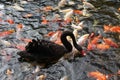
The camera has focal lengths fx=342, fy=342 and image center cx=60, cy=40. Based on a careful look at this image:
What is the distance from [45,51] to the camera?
944 cm

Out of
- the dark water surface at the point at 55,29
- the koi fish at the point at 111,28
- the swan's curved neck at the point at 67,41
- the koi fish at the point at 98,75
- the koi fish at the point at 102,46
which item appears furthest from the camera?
the koi fish at the point at 111,28

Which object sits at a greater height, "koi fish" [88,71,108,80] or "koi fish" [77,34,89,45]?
"koi fish" [77,34,89,45]

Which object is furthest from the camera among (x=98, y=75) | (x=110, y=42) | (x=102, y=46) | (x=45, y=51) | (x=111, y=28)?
(x=111, y=28)

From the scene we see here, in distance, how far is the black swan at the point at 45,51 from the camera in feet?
30.7

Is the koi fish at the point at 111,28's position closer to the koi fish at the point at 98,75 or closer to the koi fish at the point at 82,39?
the koi fish at the point at 82,39

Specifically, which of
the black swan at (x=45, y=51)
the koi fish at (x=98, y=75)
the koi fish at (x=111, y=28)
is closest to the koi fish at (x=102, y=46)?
the black swan at (x=45, y=51)

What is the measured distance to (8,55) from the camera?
9.77 m

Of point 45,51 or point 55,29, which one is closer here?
point 45,51

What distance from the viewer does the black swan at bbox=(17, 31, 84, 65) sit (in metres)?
9.35

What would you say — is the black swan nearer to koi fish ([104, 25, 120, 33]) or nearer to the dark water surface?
the dark water surface

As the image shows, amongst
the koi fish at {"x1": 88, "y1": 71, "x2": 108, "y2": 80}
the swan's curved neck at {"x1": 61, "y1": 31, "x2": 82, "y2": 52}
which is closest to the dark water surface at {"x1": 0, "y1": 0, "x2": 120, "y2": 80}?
the koi fish at {"x1": 88, "y1": 71, "x2": 108, "y2": 80}

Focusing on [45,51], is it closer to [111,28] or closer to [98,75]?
[98,75]

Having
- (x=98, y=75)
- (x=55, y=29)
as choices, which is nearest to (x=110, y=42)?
(x=98, y=75)

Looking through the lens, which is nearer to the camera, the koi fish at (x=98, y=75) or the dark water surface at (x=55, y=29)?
the koi fish at (x=98, y=75)
